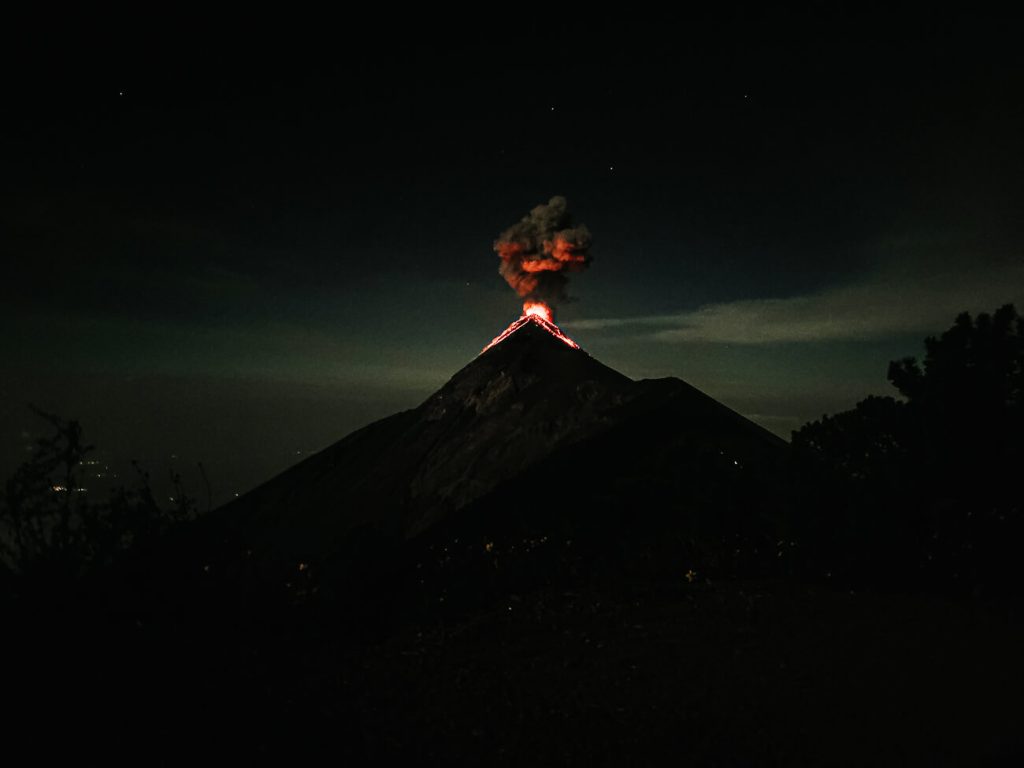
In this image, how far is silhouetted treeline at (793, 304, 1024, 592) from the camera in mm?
9289

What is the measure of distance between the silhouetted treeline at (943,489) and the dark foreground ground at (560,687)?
0.56 m

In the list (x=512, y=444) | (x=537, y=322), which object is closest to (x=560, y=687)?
(x=512, y=444)

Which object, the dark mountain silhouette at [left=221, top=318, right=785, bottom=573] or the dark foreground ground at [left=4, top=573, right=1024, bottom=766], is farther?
the dark mountain silhouette at [left=221, top=318, right=785, bottom=573]

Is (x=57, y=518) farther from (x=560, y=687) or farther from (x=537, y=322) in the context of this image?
(x=537, y=322)

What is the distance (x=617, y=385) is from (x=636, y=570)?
123 ft

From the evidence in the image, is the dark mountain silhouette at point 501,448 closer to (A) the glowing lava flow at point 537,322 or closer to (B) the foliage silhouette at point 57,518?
(A) the glowing lava flow at point 537,322

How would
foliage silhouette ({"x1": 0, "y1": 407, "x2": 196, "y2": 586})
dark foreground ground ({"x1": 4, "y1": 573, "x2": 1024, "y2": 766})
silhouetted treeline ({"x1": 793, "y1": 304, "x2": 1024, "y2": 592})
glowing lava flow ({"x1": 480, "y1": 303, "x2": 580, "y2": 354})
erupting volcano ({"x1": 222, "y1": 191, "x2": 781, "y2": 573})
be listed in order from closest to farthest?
dark foreground ground ({"x1": 4, "y1": 573, "x2": 1024, "y2": 766}), foliage silhouette ({"x1": 0, "y1": 407, "x2": 196, "y2": 586}), silhouetted treeline ({"x1": 793, "y1": 304, "x2": 1024, "y2": 592}), erupting volcano ({"x1": 222, "y1": 191, "x2": 781, "y2": 573}), glowing lava flow ({"x1": 480, "y1": 303, "x2": 580, "y2": 354})

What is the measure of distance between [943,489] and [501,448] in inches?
1481

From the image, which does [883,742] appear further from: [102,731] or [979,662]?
[102,731]

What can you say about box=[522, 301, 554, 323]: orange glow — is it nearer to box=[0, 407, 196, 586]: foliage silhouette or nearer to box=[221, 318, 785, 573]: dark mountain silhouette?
box=[221, 318, 785, 573]: dark mountain silhouette

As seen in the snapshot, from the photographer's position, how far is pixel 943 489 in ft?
31.7

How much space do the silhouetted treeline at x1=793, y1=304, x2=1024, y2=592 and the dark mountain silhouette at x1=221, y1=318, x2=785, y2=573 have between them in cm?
1424

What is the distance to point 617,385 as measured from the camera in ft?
160

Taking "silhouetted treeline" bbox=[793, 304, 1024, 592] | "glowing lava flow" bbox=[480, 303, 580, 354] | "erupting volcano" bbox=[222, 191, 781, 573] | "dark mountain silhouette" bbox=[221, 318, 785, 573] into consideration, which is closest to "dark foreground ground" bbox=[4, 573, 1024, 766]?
"silhouetted treeline" bbox=[793, 304, 1024, 592]
